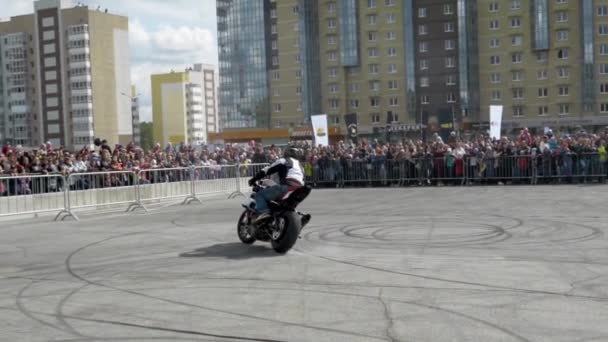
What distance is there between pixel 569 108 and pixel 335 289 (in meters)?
85.1

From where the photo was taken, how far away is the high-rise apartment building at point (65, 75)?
124 meters

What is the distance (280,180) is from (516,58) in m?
83.9

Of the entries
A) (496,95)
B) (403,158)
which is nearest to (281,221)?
(403,158)

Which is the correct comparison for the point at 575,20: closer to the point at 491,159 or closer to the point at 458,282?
the point at 491,159

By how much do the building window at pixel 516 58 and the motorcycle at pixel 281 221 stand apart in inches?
3281

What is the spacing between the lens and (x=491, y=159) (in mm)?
28078

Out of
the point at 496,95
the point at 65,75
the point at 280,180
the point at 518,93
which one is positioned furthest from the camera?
the point at 65,75

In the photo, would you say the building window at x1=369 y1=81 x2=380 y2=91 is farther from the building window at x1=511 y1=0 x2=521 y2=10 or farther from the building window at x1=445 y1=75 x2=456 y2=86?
the building window at x1=511 y1=0 x2=521 y2=10

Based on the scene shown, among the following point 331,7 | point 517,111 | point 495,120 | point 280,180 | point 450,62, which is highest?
point 331,7

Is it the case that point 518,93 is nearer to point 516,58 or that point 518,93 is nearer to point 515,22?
point 516,58

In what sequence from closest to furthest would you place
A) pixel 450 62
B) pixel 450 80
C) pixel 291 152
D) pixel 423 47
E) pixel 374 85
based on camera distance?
pixel 291 152 → pixel 450 80 → pixel 450 62 → pixel 423 47 → pixel 374 85

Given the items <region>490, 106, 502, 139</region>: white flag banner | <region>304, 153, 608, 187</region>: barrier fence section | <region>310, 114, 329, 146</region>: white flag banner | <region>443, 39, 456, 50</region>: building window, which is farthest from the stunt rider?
<region>443, 39, 456, 50</region>: building window

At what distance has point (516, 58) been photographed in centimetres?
8944

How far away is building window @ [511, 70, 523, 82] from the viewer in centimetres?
8906
